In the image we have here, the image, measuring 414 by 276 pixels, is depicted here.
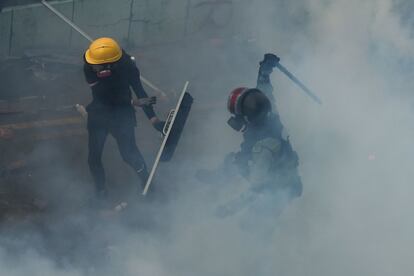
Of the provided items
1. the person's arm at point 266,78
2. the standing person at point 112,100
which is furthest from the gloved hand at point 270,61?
the standing person at point 112,100

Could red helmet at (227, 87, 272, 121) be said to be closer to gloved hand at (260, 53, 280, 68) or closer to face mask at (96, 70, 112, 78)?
gloved hand at (260, 53, 280, 68)

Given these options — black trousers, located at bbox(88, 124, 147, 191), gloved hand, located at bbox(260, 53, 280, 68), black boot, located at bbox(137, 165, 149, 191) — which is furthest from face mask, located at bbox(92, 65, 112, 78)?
gloved hand, located at bbox(260, 53, 280, 68)

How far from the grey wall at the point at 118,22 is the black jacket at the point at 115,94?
3.92m

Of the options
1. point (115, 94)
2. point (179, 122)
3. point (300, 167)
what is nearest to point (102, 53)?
point (115, 94)

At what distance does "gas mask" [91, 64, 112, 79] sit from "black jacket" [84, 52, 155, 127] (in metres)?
0.04

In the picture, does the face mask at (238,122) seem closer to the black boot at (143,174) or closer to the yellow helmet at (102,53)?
the yellow helmet at (102,53)

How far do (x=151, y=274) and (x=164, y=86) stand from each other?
4.40 meters

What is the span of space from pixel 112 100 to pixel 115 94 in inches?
3.0

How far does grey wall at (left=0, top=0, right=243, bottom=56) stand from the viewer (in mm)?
10414

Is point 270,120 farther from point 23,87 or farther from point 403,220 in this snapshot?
point 23,87

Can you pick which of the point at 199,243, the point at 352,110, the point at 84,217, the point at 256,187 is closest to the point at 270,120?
Result: the point at 256,187

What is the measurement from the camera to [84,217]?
24.6ft

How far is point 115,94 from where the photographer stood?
704 centimetres

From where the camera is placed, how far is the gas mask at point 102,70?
6.82 m
